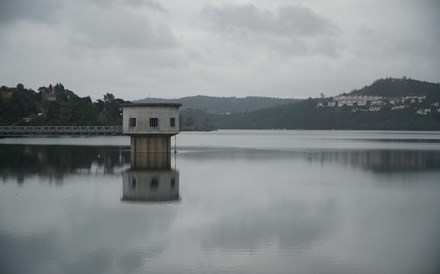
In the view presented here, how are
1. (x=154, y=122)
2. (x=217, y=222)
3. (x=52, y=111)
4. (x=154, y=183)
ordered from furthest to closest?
(x=52, y=111) → (x=154, y=122) → (x=154, y=183) → (x=217, y=222)

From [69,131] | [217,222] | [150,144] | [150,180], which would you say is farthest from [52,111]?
[217,222]

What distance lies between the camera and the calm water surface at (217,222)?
55.6 ft

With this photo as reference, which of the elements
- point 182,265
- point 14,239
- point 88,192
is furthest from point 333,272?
point 88,192

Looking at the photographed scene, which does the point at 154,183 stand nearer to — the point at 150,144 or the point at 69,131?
the point at 150,144

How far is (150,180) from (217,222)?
15.5 meters

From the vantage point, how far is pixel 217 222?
22.8 m

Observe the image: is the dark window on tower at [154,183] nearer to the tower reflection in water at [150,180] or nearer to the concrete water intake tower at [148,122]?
the tower reflection in water at [150,180]

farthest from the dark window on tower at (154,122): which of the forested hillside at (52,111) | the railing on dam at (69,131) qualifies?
the forested hillside at (52,111)

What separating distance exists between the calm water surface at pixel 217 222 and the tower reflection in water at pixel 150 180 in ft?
0.36

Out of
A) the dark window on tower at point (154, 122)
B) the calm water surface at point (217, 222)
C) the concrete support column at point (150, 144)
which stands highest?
the dark window on tower at point (154, 122)

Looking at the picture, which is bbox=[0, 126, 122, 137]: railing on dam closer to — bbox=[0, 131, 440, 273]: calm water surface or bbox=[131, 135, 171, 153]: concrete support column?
bbox=[131, 135, 171, 153]: concrete support column

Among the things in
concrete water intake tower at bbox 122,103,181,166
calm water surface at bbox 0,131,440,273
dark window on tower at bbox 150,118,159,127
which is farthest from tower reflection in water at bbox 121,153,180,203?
dark window on tower at bbox 150,118,159,127

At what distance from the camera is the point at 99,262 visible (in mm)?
16859

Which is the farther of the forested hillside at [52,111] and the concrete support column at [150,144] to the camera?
the forested hillside at [52,111]
